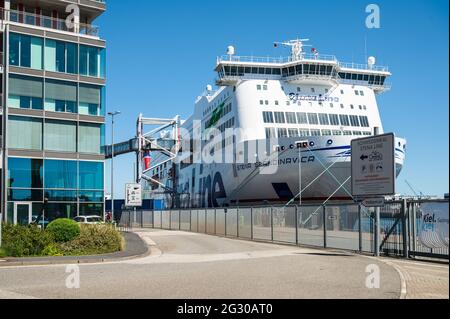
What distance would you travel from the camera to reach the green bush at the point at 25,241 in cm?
1912

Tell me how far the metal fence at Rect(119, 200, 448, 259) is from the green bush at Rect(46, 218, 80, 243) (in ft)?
30.0

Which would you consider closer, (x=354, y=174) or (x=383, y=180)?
(x=383, y=180)

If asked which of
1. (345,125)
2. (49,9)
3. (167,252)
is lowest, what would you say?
(167,252)

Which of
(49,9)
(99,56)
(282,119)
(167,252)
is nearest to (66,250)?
(167,252)

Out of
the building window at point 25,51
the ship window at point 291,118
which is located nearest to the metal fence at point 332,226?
the ship window at point 291,118

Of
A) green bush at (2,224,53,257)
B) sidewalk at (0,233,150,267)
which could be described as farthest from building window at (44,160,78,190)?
sidewalk at (0,233,150,267)

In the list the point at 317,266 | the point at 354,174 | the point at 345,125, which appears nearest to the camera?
the point at 317,266

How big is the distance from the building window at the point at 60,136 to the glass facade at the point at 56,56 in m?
3.10

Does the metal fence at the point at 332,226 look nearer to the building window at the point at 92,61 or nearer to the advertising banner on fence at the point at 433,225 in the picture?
the advertising banner on fence at the point at 433,225

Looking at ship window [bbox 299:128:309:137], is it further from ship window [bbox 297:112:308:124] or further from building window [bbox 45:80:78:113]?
building window [bbox 45:80:78:113]

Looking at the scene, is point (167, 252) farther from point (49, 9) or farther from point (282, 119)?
point (282, 119)

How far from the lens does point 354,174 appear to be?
20094mm

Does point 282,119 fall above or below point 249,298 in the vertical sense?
above

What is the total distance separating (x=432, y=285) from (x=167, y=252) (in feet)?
41.6
